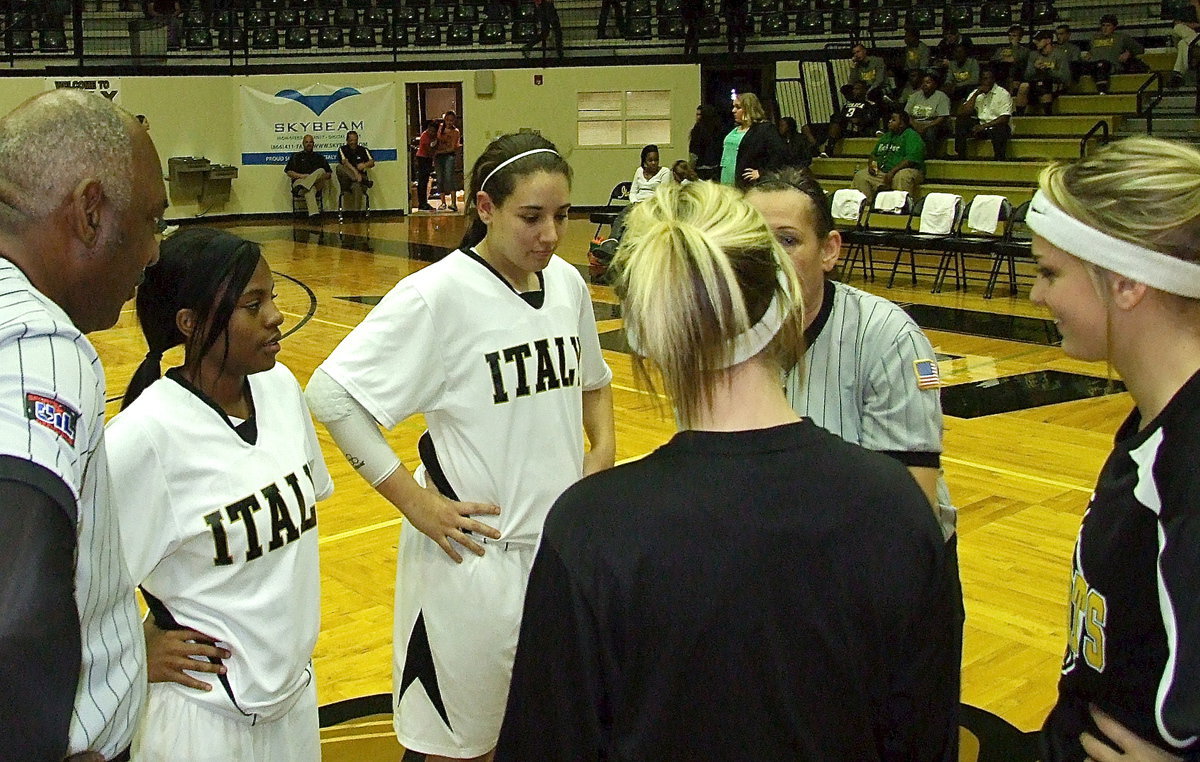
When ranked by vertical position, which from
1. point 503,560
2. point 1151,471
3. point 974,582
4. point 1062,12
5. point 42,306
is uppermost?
point 1062,12

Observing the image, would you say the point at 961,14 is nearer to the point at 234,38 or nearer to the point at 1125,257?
the point at 234,38

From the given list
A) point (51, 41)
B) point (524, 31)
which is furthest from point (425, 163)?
point (51, 41)

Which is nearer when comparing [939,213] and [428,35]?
[939,213]

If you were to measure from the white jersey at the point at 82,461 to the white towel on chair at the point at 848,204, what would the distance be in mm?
12943

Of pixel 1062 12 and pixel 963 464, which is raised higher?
pixel 1062 12

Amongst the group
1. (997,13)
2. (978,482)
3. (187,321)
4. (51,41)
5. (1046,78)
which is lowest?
(978,482)

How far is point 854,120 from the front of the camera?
60.2 feet

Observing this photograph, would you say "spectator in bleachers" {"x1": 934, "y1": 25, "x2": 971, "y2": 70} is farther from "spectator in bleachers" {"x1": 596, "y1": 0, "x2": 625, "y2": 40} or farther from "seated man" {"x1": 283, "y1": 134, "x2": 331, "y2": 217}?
"seated man" {"x1": 283, "y1": 134, "x2": 331, "y2": 217}

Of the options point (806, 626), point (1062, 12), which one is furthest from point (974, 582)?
point (1062, 12)

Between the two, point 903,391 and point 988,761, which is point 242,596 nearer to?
point 903,391

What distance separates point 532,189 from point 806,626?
1.72m

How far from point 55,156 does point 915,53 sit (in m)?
18.1

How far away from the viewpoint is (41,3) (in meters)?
20.8

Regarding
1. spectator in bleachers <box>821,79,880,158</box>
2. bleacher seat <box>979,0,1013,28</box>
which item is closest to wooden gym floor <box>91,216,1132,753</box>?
spectator in bleachers <box>821,79,880,158</box>
